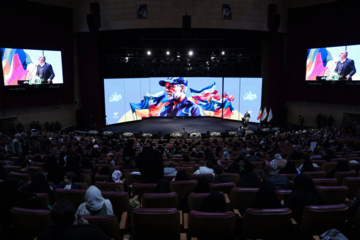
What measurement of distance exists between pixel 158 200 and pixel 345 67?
17.1 metres

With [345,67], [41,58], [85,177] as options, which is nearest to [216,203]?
[85,177]

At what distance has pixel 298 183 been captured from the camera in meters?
3.69

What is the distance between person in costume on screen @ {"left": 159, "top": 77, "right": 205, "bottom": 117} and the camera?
22672 millimetres

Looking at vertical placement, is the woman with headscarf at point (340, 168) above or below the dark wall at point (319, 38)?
below

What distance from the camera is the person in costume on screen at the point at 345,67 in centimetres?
1627

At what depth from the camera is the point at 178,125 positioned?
20.4 metres

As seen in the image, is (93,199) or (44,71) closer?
(93,199)

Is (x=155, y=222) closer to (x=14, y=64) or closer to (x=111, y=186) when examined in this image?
(x=111, y=186)

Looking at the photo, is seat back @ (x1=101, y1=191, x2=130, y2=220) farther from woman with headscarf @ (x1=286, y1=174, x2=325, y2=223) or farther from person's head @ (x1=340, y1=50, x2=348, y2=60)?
person's head @ (x1=340, y1=50, x2=348, y2=60)

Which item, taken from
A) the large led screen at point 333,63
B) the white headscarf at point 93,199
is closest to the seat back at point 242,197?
the white headscarf at point 93,199

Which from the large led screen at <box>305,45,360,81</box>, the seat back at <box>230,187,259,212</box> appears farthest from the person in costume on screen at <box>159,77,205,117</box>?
the seat back at <box>230,187,259,212</box>

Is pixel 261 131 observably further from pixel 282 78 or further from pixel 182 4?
pixel 182 4

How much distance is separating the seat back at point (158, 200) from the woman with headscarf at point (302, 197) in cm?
164

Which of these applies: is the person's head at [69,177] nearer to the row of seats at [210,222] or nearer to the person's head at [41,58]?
the row of seats at [210,222]
